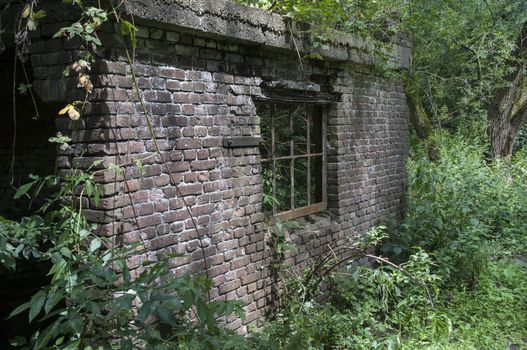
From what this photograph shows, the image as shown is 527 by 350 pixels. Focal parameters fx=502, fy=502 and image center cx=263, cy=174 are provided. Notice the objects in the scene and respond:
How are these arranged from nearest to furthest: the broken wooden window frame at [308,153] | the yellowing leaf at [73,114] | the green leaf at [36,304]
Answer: the green leaf at [36,304] < the yellowing leaf at [73,114] < the broken wooden window frame at [308,153]

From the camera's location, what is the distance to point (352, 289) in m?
5.22

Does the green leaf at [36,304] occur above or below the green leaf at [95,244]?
below

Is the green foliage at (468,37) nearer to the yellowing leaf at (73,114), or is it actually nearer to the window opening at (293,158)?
the window opening at (293,158)

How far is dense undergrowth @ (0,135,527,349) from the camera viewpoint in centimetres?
262

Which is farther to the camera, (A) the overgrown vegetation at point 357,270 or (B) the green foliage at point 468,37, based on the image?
(B) the green foliage at point 468,37

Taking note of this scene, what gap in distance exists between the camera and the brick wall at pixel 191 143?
3213 millimetres

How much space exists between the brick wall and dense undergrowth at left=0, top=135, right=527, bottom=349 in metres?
0.22

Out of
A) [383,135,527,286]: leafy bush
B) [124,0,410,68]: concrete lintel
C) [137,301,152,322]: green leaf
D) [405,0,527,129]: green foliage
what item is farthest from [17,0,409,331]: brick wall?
[405,0,527,129]: green foliage

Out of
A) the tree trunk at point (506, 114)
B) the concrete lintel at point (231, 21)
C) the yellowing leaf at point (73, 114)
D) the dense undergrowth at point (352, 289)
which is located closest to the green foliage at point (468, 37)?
the tree trunk at point (506, 114)

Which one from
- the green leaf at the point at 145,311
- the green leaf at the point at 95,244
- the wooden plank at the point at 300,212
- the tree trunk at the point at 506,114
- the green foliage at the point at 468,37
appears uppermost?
the green foliage at the point at 468,37

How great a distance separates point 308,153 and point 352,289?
1526mm

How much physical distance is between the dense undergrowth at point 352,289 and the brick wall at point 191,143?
216mm

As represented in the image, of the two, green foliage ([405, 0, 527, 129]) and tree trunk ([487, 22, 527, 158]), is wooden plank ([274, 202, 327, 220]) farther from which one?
tree trunk ([487, 22, 527, 158])

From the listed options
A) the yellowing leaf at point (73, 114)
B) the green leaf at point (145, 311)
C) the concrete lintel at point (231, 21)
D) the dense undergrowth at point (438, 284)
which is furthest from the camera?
the dense undergrowth at point (438, 284)
